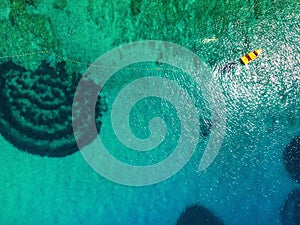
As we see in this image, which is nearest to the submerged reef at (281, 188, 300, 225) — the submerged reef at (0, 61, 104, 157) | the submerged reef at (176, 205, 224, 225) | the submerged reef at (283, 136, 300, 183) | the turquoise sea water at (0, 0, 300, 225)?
the turquoise sea water at (0, 0, 300, 225)

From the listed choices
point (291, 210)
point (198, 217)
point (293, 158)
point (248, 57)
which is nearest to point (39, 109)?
point (198, 217)

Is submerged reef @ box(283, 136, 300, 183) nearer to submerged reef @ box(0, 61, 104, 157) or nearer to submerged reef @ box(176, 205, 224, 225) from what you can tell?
submerged reef @ box(176, 205, 224, 225)

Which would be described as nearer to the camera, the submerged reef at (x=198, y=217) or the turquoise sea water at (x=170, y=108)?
the turquoise sea water at (x=170, y=108)

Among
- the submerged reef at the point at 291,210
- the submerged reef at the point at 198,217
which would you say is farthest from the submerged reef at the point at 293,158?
the submerged reef at the point at 198,217

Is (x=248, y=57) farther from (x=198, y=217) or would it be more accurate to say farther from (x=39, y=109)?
(x=39, y=109)

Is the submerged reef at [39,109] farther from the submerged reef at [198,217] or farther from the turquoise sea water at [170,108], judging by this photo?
the submerged reef at [198,217]
